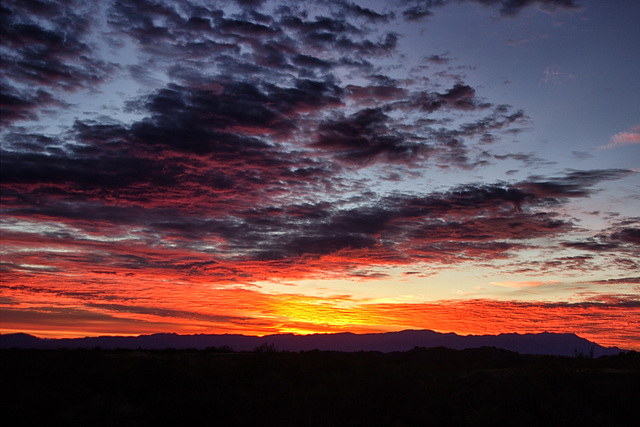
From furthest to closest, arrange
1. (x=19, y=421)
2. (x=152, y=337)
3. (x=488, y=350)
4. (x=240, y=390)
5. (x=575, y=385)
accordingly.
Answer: (x=152, y=337) → (x=488, y=350) → (x=575, y=385) → (x=240, y=390) → (x=19, y=421)

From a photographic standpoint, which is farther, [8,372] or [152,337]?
[152,337]

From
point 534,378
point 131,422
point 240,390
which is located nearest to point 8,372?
point 131,422

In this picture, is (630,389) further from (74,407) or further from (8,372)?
(8,372)

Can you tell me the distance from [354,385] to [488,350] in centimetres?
3616

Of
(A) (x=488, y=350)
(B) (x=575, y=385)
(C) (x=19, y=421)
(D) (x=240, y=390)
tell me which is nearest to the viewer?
(C) (x=19, y=421)

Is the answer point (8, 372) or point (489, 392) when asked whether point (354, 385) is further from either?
point (8, 372)

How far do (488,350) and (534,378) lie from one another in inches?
1201

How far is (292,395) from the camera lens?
20.6m

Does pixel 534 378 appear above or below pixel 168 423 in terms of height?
above

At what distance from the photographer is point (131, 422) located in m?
17.6

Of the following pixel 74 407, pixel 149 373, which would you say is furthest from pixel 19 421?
pixel 149 373

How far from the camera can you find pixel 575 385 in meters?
24.3

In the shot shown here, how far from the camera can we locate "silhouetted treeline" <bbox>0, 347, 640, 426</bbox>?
1830 centimetres

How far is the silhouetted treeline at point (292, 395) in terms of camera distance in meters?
18.3
